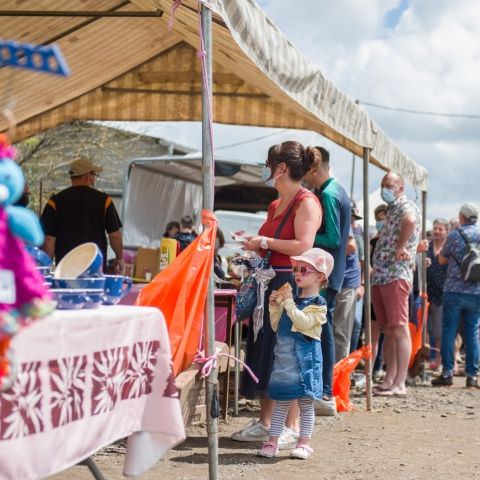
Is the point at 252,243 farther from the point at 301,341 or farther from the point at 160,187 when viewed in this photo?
the point at 160,187

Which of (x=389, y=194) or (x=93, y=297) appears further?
(x=389, y=194)

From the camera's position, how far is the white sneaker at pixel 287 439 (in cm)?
595

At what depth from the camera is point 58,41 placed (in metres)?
8.52

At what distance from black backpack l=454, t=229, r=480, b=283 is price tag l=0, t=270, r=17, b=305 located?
7.84 meters

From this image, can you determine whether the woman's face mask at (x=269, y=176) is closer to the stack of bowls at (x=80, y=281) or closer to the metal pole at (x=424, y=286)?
the stack of bowls at (x=80, y=281)

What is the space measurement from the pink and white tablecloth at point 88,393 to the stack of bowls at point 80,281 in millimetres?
68

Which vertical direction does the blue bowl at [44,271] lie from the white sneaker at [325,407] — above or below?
above

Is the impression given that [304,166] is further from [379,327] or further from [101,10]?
[379,327]

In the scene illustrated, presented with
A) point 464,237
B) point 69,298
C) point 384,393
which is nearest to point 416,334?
point 464,237

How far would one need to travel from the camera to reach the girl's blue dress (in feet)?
17.9

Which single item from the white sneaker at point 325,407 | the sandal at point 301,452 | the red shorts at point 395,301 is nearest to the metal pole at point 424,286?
the red shorts at point 395,301

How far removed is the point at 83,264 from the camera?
3.91m

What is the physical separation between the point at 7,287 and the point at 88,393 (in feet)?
3.60

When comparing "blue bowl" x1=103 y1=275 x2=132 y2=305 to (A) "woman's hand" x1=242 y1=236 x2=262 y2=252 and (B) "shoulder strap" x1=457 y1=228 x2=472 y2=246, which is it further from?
(B) "shoulder strap" x1=457 y1=228 x2=472 y2=246
